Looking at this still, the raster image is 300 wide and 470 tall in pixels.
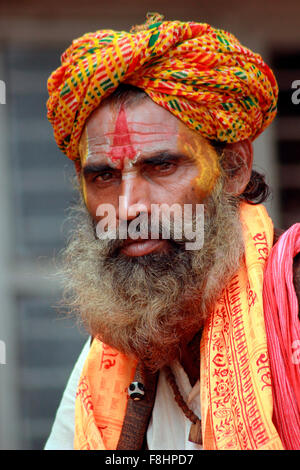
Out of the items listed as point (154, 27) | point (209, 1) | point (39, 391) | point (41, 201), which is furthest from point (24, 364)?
point (154, 27)

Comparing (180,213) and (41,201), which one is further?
(41,201)

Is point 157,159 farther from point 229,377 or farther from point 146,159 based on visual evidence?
point 229,377

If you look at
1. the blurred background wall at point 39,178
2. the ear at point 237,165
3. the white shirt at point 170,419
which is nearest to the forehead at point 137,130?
the ear at point 237,165

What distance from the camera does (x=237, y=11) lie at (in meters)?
4.95

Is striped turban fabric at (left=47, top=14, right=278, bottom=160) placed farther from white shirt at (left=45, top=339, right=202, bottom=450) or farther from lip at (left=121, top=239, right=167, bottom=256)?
white shirt at (left=45, top=339, right=202, bottom=450)

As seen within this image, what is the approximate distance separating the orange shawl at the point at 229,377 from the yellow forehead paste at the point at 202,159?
0.57 feet

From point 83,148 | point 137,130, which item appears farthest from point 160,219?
point 83,148

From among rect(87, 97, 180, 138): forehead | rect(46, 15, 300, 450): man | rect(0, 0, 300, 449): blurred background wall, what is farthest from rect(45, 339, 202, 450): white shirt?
rect(0, 0, 300, 449): blurred background wall

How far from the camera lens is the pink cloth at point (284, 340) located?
2236 mm

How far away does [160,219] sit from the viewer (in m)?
2.62

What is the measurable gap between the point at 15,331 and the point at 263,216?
9.57 ft

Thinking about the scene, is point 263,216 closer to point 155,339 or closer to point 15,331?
point 155,339

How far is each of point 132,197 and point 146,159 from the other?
0.49 feet
